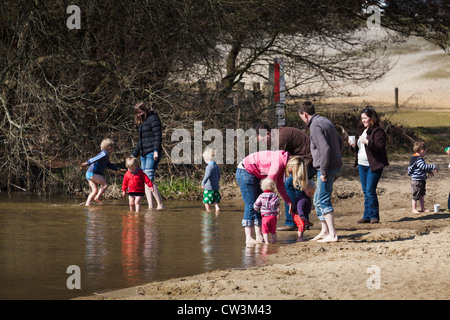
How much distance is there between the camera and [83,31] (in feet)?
57.6

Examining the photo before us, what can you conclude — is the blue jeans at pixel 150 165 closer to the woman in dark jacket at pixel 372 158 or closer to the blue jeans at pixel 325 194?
the woman in dark jacket at pixel 372 158

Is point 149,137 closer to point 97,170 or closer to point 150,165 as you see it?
point 150,165

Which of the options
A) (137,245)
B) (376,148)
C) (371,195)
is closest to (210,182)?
(371,195)

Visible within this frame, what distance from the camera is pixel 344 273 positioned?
7.64 meters

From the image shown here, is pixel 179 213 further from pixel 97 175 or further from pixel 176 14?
pixel 176 14

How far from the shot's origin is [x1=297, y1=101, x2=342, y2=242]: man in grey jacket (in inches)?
400

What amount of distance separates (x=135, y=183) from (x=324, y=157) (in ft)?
16.1

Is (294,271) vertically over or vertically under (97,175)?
under

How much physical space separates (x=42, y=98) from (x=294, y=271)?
954 centimetres

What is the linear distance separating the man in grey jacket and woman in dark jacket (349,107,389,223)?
1984 millimetres

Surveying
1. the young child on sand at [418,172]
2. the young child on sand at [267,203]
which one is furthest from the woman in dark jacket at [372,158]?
the young child on sand at [267,203]

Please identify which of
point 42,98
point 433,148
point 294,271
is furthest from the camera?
point 433,148
